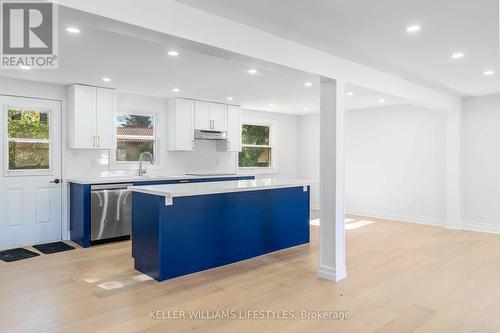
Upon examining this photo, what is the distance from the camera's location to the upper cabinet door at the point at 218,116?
7027mm

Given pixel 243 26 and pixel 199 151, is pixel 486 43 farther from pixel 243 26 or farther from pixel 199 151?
pixel 199 151

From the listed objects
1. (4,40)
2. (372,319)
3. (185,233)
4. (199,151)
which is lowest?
(372,319)

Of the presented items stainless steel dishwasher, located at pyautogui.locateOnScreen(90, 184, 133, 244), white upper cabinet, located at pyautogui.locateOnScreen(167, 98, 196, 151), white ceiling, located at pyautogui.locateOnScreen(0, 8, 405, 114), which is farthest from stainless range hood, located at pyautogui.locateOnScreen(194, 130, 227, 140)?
stainless steel dishwasher, located at pyautogui.locateOnScreen(90, 184, 133, 244)

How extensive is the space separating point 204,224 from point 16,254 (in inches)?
105

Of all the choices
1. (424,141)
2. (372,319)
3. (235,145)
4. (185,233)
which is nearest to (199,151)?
(235,145)

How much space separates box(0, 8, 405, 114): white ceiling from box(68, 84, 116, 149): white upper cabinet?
0.23m

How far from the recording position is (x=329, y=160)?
3797 mm

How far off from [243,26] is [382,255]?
341cm

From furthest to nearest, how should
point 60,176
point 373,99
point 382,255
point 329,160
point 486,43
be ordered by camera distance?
point 373,99, point 60,176, point 382,255, point 329,160, point 486,43

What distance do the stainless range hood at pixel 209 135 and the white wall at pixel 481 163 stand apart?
4503 mm

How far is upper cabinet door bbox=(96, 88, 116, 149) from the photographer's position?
5.56 m

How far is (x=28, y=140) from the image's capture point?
5.27 meters

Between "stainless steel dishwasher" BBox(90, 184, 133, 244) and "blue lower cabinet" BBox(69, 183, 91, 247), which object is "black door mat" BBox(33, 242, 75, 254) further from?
"stainless steel dishwasher" BBox(90, 184, 133, 244)

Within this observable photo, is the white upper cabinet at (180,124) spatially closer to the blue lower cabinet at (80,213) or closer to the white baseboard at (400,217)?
the blue lower cabinet at (80,213)
